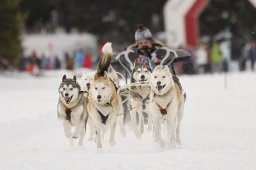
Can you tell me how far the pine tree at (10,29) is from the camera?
36344 millimetres

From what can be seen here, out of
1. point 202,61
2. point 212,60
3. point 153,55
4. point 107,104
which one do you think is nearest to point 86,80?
point 153,55

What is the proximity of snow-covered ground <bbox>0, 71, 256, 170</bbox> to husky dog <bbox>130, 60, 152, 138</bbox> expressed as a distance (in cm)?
→ 37

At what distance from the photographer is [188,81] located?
88.2ft

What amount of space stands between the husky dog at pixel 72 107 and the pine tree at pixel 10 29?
83.6ft

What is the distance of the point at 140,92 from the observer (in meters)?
12.5

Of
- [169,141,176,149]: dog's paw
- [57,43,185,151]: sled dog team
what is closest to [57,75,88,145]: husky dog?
[57,43,185,151]: sled dog team

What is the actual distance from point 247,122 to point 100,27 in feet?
126

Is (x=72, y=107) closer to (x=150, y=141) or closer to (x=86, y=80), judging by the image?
(x=150, y=141)

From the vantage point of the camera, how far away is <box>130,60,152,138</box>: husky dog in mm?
12305

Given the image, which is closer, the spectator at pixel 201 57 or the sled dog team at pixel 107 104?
the sled dog team at pixel 107 104

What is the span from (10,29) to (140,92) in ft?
82.1

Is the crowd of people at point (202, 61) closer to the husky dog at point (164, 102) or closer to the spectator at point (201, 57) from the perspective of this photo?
the spectator at point (201, 57)

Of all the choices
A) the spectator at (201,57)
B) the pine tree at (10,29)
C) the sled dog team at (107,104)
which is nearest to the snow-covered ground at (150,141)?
the sled dog team at (107,104)

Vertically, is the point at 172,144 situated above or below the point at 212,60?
below
